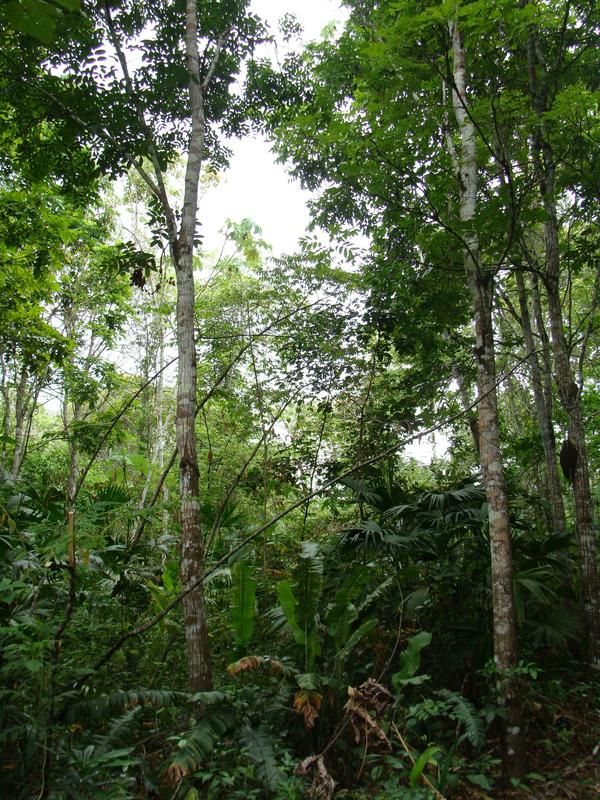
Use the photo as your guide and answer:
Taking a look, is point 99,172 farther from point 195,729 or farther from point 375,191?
point 195,729

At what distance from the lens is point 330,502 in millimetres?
7449

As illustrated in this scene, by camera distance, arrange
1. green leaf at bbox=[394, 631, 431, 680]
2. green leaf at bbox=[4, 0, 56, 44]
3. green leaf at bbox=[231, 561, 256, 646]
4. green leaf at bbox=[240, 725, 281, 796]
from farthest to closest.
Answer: green leaf at bbox=[231, 561, 256, 646] < green leaf at bbox=[394, 631, 431, 680] < green leaf at bbox=[240, 725, 281, 796] < green leaf at bbox=[4, 0, 56, 44]

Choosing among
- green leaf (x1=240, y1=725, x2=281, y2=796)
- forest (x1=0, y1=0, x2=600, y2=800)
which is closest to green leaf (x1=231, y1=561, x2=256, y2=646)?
forest (x1=0, y1=0, x2=600, y2=800)

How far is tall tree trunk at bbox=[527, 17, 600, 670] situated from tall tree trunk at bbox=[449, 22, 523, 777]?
69 cm

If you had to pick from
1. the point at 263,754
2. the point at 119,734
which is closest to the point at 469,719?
the point at 263,754

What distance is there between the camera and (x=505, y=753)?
364 centimetres

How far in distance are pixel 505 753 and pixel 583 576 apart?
2.02 metres

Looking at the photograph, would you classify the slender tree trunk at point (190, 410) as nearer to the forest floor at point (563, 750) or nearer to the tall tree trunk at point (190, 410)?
the tall tree trunk at point (190, 410)

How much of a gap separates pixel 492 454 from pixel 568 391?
1.86 metres

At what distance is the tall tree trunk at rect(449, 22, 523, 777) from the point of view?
3.62 m

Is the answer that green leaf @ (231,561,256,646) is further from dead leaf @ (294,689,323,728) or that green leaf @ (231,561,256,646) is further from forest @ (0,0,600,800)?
dead leaf @ (294,689,323,728)

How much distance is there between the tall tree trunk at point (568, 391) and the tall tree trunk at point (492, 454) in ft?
2.26

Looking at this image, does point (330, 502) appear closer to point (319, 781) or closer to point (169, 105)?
point (319, 781)

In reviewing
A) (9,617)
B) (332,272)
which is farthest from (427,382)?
(9,617)
